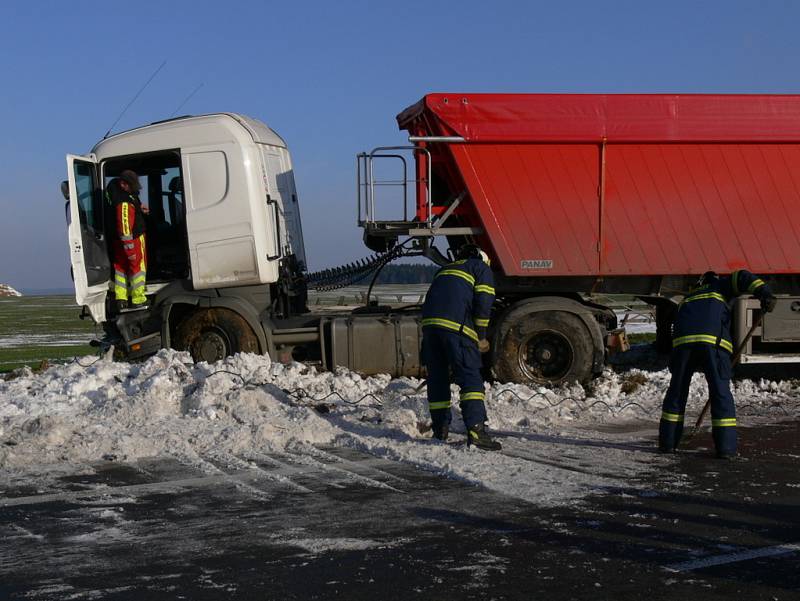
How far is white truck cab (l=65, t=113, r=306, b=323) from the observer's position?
1116 centimetres

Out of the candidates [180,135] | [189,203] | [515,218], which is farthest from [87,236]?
[515,218]

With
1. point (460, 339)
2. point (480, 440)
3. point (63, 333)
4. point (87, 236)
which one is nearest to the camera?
point (480, 440)

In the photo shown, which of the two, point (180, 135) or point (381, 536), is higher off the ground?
point (180, 135)

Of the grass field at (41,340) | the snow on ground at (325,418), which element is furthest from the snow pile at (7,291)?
the snow on ground at (325,418)

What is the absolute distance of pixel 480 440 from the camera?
26.6 feet

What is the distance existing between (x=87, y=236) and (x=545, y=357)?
5.53m

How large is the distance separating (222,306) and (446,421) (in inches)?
156

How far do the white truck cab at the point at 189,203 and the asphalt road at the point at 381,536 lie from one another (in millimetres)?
4003

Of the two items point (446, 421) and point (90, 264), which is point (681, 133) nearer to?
point (446, 421)

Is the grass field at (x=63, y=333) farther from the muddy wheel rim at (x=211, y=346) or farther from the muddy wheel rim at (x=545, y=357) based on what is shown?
the muddy wheel rim at (x=211, y=346)

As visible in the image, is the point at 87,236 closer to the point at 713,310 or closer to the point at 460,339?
the point at 460,339

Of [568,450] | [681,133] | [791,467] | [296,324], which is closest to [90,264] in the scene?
[296,324]

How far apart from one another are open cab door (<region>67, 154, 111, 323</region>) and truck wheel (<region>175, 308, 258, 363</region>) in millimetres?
1044

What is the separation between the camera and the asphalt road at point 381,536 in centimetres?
475
